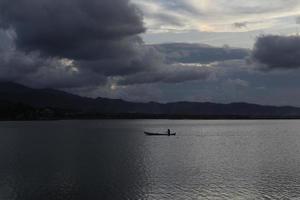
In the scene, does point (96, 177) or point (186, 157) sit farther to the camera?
point (186, 157)

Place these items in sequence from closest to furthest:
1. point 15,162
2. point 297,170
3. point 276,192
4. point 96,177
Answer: point 276,192
point 96,177
point 297,170
point 15,162

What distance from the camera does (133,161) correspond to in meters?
90.7

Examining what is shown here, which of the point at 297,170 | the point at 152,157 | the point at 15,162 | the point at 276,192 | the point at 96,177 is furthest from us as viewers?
the point at 152,157

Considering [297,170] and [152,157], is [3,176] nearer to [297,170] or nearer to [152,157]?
[152,157]

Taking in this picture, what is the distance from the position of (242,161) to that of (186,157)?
46.0 feet

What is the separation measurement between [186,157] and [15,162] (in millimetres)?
37995

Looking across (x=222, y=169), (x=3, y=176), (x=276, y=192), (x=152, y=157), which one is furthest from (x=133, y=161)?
(x=276, y=192)

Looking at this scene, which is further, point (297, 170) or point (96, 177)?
point (297, 170)

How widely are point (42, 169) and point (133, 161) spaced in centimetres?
2111

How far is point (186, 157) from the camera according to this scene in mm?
99500

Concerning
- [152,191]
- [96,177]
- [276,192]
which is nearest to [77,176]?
[96,177]

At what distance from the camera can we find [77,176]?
224 ft

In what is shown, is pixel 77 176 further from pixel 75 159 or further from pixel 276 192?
pixel 276 192

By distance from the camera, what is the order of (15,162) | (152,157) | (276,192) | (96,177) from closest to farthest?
(276,192) < (96,177) < (15,162) < (152,157)
